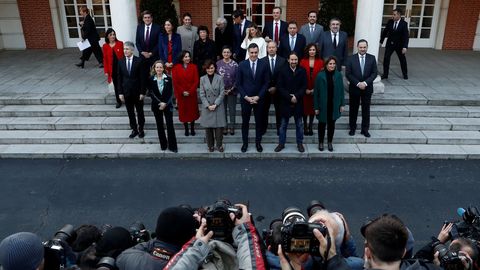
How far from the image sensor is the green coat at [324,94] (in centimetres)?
736

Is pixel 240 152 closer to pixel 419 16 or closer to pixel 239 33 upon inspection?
pixel 239 33

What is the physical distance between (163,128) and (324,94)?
3.06 metres

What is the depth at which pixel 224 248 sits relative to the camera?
114 inches

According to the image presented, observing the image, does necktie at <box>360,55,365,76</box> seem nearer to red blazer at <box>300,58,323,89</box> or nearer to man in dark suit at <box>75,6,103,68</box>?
red blazer at <box>300,58,323,89</box>

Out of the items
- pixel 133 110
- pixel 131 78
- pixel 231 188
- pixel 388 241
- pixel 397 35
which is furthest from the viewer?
pixel 397 35

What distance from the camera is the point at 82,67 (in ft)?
39.6

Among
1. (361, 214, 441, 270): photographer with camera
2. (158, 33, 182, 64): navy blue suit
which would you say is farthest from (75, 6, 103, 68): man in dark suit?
(361, 214, 441, 270): photographer with camera

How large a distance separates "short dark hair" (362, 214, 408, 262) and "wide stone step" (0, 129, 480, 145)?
5709mm

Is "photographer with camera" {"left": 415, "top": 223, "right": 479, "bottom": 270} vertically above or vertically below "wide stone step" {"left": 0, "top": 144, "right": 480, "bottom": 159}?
above

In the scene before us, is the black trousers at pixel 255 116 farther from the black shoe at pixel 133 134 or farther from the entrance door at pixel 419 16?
the entrance door at pixel 419 16

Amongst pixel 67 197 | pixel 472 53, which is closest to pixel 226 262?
pixel 67 197

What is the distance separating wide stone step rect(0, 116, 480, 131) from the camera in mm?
8633

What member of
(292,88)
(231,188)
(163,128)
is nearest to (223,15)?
(163,128)

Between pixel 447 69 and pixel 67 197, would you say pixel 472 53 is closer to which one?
pixel 447 69
